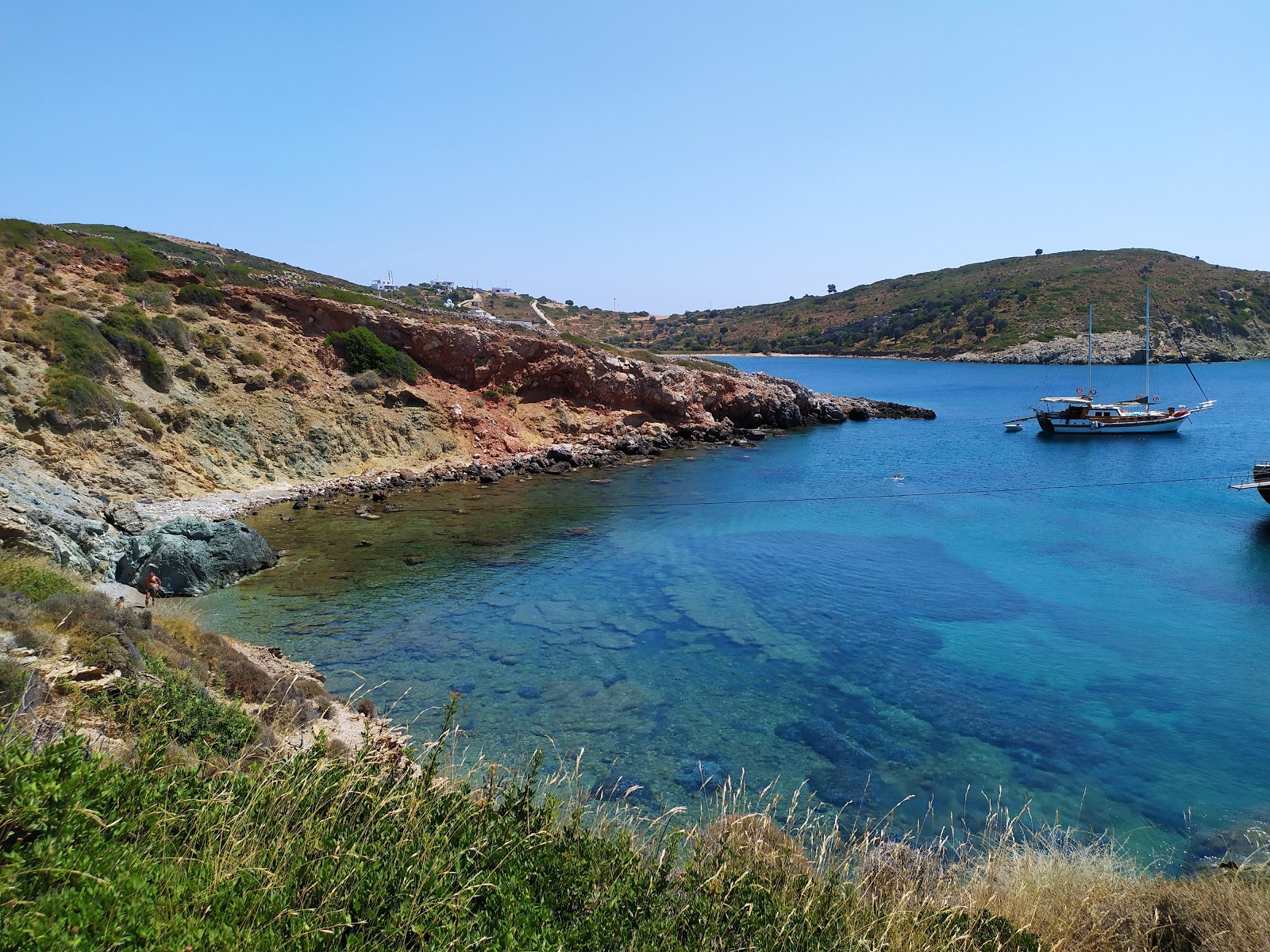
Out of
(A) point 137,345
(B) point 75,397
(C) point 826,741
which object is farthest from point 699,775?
(A) point 137,345

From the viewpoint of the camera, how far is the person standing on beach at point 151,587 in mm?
17469

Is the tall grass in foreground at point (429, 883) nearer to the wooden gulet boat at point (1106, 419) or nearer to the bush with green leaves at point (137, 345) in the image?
the bush with green leaves at point (137, 345)

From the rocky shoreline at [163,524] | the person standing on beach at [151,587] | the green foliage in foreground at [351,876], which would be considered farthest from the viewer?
the rocky shoreline at [163,524]

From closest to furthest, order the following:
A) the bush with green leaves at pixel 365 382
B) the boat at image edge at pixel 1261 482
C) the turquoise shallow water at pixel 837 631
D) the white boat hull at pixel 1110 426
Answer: the turquoise shallow water at pixel 837 631
the boat at image edge at pixel 1261 482
the bush with green leaves at pixel 365 382
the white boat hull at pixel 1110 426

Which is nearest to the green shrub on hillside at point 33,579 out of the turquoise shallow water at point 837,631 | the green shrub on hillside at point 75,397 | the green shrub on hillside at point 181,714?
the green shrub on hillside at point 181,714

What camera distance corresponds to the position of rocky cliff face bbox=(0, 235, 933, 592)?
862 inches

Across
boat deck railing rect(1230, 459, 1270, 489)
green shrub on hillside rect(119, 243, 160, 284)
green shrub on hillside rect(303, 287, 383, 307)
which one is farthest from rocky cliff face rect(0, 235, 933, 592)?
boat deck railing rect(1230, 459, 1270, 489)

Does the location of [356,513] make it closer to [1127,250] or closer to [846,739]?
[846,739]

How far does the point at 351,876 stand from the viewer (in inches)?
193

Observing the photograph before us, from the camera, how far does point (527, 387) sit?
4528cm

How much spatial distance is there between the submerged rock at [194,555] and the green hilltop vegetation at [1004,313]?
104 m

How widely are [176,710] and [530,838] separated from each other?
4642mm

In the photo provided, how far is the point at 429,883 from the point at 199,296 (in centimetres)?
3991

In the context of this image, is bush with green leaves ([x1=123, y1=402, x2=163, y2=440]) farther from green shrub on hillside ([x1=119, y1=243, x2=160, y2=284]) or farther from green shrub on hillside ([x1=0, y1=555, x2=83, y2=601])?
green shrub on hillside ([x1=0, y1=555, x2=83, y2=601])
